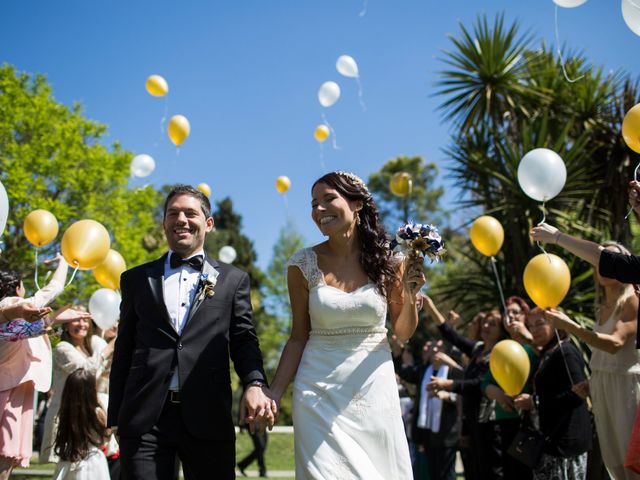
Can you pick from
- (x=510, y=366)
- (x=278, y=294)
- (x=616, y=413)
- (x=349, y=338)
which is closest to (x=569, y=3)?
(x=510, y=366)

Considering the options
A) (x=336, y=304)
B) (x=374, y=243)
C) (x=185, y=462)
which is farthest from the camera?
(x=374, y=243)

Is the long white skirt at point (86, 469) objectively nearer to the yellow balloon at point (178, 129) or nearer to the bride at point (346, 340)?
the bride at point (346, 340)

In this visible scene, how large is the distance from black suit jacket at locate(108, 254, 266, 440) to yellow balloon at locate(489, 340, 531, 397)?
314cm

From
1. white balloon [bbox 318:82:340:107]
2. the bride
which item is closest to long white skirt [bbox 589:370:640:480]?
the bride

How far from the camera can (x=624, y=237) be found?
11.4m

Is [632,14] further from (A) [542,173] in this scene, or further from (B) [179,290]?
(B) [179,290]

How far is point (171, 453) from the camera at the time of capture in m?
3.18

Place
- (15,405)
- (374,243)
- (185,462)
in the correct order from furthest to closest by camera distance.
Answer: (15,405)
(374,243)
(185,462)

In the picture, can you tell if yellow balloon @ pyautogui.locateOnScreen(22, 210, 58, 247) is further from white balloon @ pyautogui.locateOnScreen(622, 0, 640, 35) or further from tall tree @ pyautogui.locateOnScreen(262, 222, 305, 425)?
tall tree @ pyautogui.locateOnScreen(262, 222, 305, 425)

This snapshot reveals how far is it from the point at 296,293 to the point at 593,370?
273cm

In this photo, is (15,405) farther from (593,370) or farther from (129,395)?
(593,370)

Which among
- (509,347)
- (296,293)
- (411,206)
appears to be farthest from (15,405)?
(411,206)

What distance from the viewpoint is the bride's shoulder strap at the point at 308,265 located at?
3.68 metres

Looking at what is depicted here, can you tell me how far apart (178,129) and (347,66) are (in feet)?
11.4
